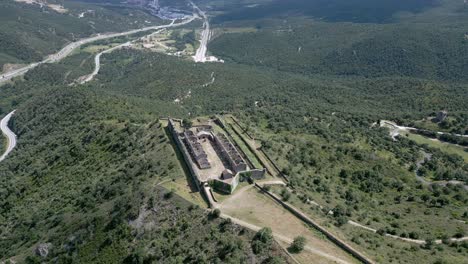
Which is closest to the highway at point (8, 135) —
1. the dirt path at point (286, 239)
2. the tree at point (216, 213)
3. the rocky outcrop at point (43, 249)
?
the rocky outcrop at point (43, 249)

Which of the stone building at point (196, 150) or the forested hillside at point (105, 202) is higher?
the stone building at point (196, 150)

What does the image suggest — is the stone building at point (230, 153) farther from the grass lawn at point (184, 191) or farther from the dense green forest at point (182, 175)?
the grass lawn at point (184, 191)

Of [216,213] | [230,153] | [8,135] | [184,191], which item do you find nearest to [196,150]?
[230,153]

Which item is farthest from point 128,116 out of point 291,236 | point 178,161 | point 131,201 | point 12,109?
point 12,109

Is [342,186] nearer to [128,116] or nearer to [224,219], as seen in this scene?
[224,219]

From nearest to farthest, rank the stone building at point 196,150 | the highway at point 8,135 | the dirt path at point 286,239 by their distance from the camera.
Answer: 1. the dirt path at point 286,239
2. the stone building at point 196,150
3. the highway at point 8,135

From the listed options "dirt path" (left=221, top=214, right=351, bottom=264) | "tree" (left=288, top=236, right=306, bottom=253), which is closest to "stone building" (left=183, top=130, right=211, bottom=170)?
"dirt path" (left=221, top=214, right=351, bottom=264)
